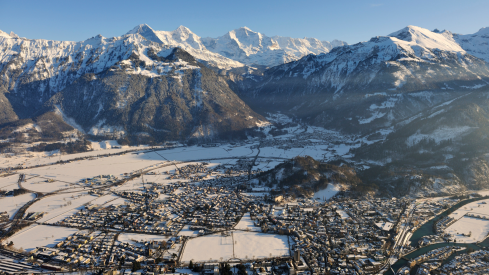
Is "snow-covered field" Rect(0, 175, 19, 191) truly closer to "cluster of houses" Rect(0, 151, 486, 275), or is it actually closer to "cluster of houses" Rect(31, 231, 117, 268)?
"cluster of houses" Rect(0, 151, 486, 275)

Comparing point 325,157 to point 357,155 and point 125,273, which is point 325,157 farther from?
point 125,273

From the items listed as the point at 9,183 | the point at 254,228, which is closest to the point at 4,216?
the point at 9,183

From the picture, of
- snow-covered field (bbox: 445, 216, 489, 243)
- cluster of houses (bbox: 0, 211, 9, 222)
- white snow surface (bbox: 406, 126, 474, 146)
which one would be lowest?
snow-covered field (bbox: 445, 216, 489, 243)

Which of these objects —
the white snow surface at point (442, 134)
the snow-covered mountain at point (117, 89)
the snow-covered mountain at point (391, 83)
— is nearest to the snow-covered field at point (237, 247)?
the white snow surface at point (442, 134)

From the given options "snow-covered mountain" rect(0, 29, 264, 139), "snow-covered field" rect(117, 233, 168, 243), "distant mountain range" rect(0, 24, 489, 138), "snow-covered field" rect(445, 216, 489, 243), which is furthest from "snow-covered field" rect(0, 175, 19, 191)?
"snow-covered field" rect(445, 216, 489, 243)

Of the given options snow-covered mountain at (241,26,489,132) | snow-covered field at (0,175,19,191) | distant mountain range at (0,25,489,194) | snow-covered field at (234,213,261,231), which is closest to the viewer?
snow-covered field at (234,213,261,231)

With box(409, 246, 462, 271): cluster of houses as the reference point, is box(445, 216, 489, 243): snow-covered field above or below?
above
